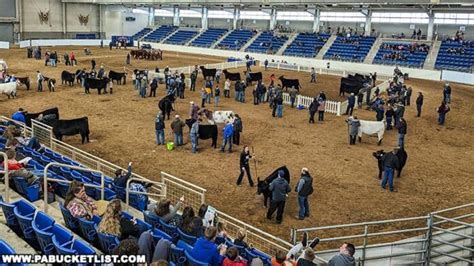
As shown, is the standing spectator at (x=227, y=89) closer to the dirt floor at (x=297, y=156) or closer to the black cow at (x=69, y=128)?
the dirt floor at (x=297, y=156)

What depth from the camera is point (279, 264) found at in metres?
7.32

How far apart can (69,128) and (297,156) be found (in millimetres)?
8569

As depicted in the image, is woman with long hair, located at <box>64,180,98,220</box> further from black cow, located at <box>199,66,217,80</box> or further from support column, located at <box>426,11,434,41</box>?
support column, located at <box>426,11,434,41</box>

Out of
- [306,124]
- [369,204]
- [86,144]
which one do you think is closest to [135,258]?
[369,204]

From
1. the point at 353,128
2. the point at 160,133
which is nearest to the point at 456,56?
the point at 353,128

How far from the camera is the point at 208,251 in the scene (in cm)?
722

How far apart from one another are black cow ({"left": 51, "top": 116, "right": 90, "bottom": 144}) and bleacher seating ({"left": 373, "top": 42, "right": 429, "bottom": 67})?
33.8 m

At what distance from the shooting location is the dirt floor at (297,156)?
13.1 m

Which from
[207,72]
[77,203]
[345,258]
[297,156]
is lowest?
[297,156]

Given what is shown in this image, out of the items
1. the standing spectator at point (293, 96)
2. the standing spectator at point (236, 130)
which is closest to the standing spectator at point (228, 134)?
the standing spectator at point (236, 130)

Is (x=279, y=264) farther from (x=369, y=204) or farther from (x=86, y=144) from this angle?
(x=86, y=144)

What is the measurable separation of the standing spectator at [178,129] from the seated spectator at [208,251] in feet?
34.6

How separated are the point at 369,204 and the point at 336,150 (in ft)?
16.9

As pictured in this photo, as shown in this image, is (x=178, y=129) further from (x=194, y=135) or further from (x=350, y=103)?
(x=350, y=103)
